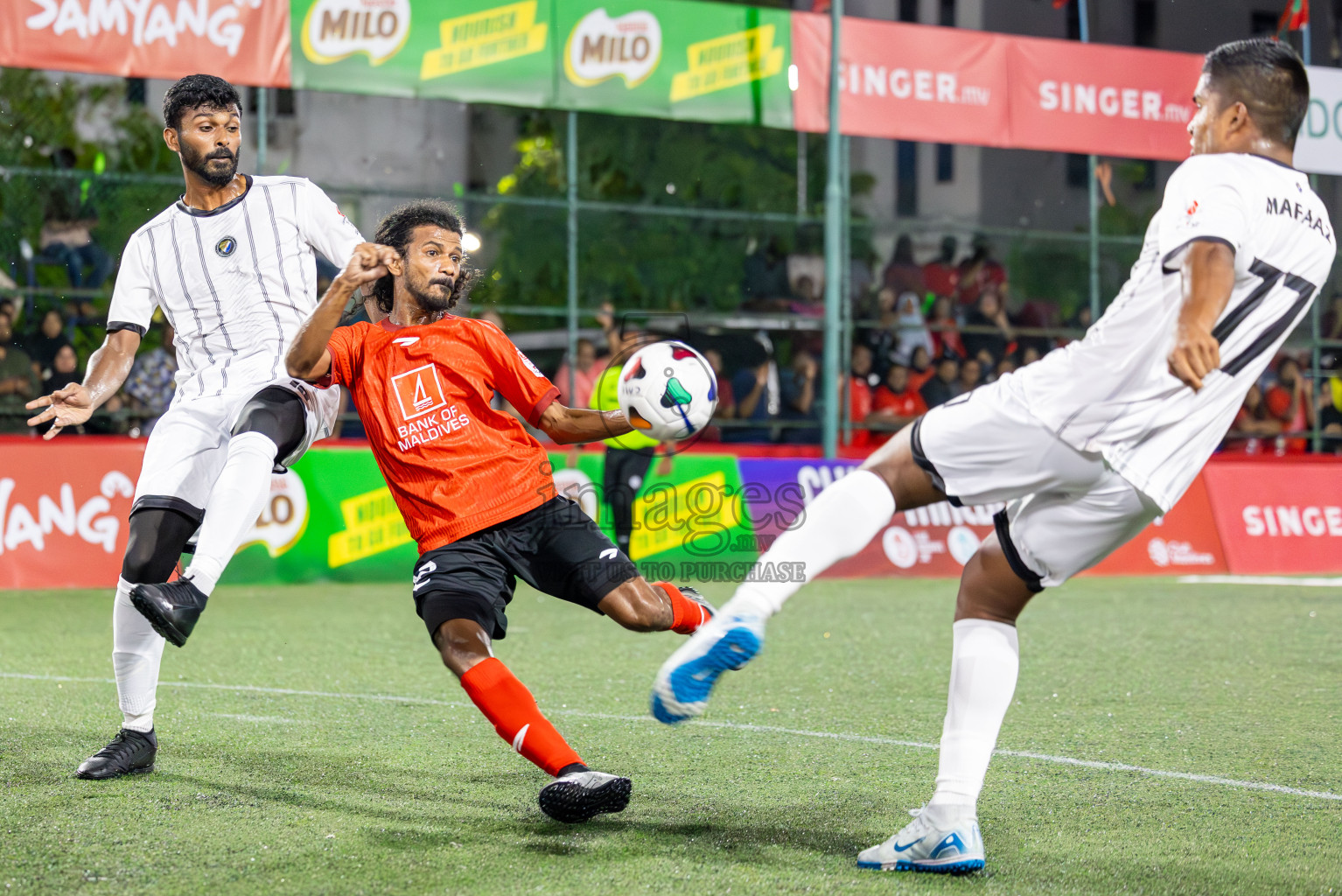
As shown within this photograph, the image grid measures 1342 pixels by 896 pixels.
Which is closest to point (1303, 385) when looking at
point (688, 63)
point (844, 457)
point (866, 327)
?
point (866, 327)

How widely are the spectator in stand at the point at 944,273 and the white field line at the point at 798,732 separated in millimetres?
11521

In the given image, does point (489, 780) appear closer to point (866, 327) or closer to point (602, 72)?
point (602, 72)

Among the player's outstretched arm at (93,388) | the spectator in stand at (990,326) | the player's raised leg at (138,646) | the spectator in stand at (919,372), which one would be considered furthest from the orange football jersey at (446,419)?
the spectator in stand at (990,326)

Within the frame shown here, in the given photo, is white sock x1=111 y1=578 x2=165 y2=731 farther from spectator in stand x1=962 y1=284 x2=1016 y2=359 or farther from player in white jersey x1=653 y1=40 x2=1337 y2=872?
spectator in stand x1=962 y1=284 x2=1016 y2=359

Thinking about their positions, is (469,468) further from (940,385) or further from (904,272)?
(904,272)

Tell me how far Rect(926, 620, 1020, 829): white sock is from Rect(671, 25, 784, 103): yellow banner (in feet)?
34.3

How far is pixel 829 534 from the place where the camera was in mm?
3178

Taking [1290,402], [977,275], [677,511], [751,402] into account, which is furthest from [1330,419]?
[677,511]

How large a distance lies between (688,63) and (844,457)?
12.6ft

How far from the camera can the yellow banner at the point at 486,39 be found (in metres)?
12.4

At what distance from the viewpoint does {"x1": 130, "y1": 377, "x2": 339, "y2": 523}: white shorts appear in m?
4.34

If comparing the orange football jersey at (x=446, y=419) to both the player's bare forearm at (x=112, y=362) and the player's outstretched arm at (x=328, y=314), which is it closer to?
the player's outstretched arm at (x=328, y=314)

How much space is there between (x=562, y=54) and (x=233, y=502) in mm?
9498

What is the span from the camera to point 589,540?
3.99 m
